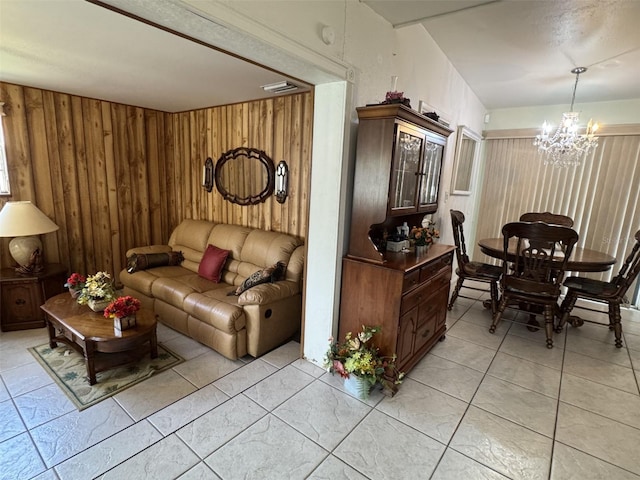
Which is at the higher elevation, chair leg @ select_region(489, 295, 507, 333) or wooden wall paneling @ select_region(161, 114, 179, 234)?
wooden wall paneling @ select_region(161, 114, 179, 234)

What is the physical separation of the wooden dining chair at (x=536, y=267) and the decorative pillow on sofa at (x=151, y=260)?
Result: 142 inches

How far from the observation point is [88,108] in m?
3.90

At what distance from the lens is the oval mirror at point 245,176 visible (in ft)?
11.9

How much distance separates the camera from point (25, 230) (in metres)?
3.09

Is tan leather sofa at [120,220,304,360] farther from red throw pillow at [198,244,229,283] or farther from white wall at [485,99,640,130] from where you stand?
white wall at [485,99,640,130]

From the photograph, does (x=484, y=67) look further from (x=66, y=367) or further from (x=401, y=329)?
(x=66, y=367)

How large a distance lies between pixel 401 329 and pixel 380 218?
30.8 inches

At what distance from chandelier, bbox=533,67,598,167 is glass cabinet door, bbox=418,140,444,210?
5.61 feet

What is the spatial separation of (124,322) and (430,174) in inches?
106

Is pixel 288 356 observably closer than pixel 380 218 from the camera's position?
No

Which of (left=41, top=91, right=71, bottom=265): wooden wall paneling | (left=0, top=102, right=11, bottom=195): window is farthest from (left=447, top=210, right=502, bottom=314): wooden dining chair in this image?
(left=0, top=102, right=11, bottom=195): window

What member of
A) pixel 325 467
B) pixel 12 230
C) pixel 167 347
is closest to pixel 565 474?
pixel 325 467

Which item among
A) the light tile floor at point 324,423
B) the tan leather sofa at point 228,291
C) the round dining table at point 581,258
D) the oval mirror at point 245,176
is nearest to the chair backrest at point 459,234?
the round dining table at point 581,258

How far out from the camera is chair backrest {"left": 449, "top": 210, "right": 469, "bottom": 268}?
3.58 meters
